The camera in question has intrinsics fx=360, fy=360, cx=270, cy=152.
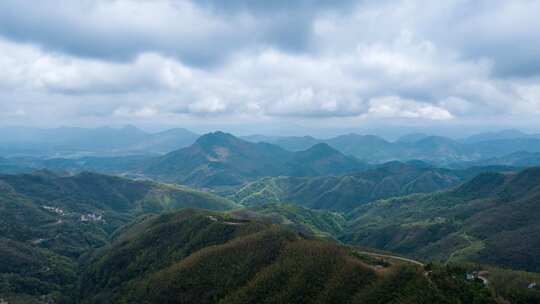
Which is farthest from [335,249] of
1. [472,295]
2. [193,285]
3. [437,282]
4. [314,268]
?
[193,285]

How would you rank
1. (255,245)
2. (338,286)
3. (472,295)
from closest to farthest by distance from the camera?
(472,295) → (338,286) → (255,245)

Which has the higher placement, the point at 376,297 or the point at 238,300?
the point at 376,297

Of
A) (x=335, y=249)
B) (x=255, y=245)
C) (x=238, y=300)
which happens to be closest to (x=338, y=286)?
(x=335, y=249)

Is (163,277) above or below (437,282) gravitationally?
below

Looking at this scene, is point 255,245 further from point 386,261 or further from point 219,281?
point 386,261

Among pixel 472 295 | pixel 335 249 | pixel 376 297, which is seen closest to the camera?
pixel 472 295

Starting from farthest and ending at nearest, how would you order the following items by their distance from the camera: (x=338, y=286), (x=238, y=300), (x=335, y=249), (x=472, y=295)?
1. (x=335, y=249)
2. (x=238, y=300)
3. (x=338, y=286)
4. (x=472, y=295)

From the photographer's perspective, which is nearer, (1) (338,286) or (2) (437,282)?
(2) (437,282)

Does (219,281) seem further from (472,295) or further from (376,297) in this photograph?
(472,295)

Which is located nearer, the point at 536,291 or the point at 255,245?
the point at 536,291
